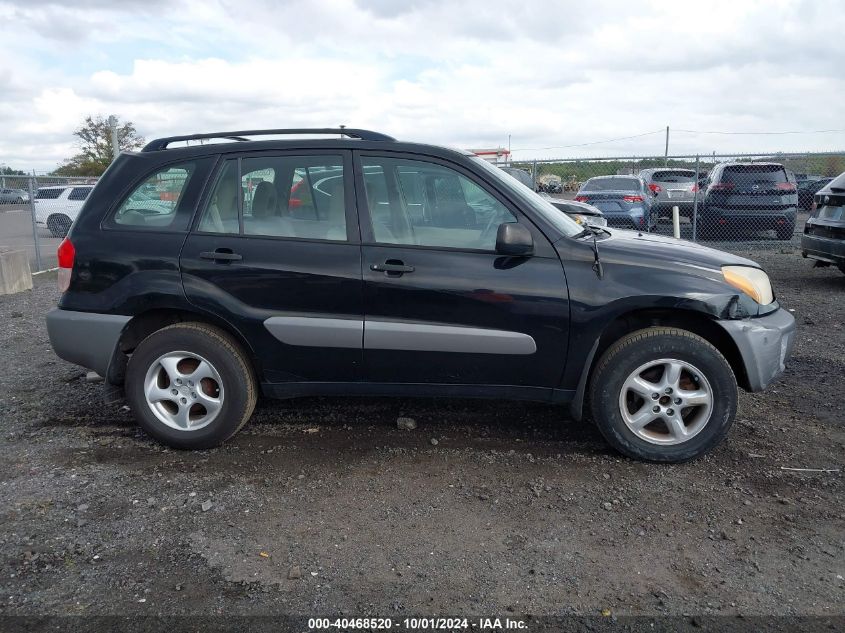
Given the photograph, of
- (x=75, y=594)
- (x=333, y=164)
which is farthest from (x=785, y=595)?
(x=333, y=164)

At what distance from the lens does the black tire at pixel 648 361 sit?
3979mm

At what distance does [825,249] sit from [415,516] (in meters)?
8.24

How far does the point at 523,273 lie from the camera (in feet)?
13.1

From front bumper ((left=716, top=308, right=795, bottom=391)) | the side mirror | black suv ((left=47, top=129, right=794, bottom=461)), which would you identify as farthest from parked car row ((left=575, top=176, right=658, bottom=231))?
the side mirror

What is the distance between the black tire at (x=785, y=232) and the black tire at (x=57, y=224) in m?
14.6

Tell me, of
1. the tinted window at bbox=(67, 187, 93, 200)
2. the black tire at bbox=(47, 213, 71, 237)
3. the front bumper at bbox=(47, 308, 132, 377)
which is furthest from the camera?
the tinted window at bbox=(67, 187, 93, 200)

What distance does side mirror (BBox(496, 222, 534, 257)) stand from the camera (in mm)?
3910

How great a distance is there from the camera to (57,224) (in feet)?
51.6

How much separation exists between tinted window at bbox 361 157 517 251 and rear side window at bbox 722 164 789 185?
1104 cm

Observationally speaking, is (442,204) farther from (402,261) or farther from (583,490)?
(583,490)

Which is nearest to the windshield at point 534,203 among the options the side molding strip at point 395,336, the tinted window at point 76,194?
the side molding strip at point 395,336

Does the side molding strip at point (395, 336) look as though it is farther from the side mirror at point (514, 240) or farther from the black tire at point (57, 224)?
the black tire at point (57, 224)

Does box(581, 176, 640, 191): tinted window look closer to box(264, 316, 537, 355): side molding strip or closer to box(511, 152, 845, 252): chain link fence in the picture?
box(511, 152, 845, 252): chain link fence

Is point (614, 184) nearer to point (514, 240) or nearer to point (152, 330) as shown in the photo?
point (514, 240)
